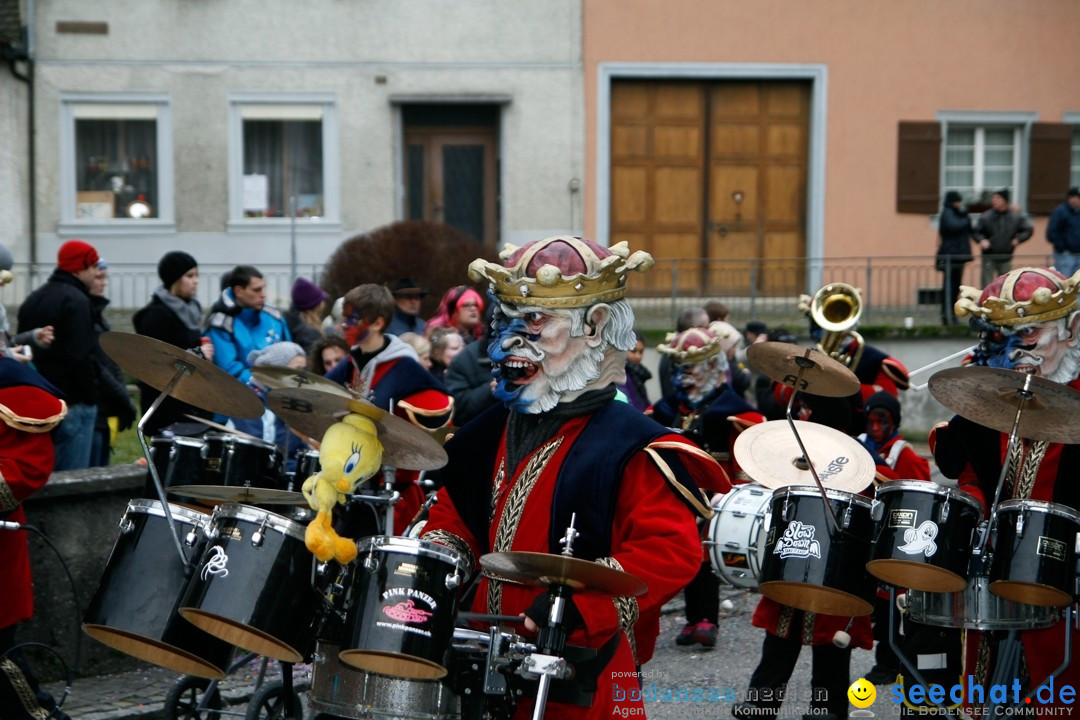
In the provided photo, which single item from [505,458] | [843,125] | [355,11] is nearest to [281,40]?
[355,11]

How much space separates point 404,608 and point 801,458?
2.86 meters

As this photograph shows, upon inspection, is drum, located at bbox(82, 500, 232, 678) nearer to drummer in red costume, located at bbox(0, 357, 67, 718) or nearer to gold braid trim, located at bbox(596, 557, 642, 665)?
drummer in red costume, located at bbox(0, 357, 67, 718)

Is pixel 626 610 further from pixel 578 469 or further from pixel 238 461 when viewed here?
pixel 238 461

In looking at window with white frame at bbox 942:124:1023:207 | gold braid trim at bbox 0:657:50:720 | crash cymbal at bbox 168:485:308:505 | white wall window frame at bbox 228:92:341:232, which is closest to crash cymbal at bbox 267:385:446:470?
crash cymbal at bbox 168:485:308:505

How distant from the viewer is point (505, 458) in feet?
14.3

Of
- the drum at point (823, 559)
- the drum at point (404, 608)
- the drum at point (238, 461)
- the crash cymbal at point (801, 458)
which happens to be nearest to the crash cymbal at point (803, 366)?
the crash cymbal at point (801, 458)

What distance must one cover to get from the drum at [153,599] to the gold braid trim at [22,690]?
46.2 inches

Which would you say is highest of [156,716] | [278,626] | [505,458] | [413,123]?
[413,123]

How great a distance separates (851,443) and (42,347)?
493cm

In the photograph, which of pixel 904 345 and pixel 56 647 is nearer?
pixel 56 647

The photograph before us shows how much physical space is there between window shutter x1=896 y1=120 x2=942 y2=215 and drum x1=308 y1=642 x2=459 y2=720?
16.9 meters

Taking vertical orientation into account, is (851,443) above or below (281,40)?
below

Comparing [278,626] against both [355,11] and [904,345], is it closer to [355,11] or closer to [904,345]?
[904,345]

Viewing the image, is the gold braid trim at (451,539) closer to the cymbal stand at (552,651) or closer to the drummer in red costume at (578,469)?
the drummer in red costume at (578,469)
